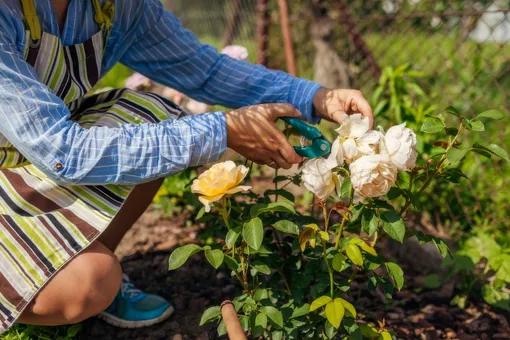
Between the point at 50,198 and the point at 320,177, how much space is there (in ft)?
2.49

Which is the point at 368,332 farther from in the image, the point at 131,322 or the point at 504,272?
the point at 131,322

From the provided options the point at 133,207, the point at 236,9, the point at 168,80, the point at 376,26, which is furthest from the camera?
the point at 236,9

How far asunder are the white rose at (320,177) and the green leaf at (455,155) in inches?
11.0

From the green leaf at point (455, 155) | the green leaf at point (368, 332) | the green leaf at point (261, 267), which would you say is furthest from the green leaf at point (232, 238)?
the green leaf at point (455, 155)

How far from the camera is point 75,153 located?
4.71 feet

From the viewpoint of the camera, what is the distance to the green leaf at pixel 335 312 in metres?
1.37

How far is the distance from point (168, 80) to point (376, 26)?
64.5 inches

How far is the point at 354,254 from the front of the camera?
1.38 m

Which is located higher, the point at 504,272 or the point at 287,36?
the point at 287,36

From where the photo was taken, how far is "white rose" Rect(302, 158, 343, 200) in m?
1.37

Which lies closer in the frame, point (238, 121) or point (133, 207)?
point (238, 121)

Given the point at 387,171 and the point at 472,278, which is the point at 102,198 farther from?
the point at 472,278

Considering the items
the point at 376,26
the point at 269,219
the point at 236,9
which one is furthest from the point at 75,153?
the point at 236,9

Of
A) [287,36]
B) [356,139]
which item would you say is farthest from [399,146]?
[287,36]
